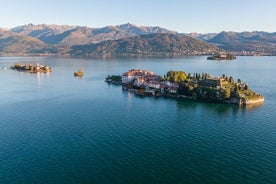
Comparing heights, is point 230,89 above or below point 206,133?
above

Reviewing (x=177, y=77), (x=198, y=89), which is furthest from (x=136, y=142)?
(x=177, y=77)

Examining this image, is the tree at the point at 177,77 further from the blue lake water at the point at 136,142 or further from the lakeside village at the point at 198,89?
the blue lake water at the point at 136,142

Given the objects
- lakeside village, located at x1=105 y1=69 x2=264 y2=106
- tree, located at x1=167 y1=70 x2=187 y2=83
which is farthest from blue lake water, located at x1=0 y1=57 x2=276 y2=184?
tree, located at x1=167 y1=70 x2=187 y2=83

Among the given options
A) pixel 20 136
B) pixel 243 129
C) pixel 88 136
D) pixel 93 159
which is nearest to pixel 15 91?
pixel 20 136

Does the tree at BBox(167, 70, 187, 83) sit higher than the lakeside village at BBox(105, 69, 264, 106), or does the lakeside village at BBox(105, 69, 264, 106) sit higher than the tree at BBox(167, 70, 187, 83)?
the tree at BBox(167, 70, 187, 83)

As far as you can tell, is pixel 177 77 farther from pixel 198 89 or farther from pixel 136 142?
pixel 136 142

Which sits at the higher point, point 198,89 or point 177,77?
point 177,77

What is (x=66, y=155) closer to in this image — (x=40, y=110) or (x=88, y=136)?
(x=88, y=136)

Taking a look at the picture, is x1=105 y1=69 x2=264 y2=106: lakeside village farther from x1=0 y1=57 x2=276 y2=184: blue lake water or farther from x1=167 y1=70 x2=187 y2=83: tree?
x1=0 y1=57 x2=276 y2=184: blue lake water

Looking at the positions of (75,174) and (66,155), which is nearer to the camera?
(75,174)
